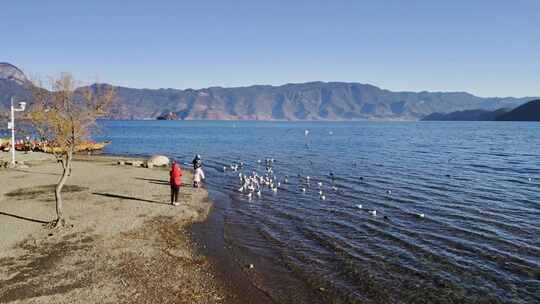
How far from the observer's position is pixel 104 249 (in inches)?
622

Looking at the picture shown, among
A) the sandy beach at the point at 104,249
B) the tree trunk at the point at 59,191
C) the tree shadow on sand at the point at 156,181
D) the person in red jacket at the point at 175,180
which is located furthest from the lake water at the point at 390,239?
the tree trunk at the point at 59,191

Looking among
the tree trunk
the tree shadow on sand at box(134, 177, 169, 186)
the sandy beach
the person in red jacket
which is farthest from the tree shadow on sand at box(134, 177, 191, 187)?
the tree trunk

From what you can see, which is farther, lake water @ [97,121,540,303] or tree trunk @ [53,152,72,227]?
tree trunk @ [53,152,72,227]

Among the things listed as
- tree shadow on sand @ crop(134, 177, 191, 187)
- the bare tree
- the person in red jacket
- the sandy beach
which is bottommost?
tree shadow on sand @ crop(134, 177, 191, 187)

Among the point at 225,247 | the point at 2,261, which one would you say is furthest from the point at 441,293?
the point at 2,261

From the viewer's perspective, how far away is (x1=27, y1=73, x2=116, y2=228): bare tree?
17.3m

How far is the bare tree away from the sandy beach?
2206mm

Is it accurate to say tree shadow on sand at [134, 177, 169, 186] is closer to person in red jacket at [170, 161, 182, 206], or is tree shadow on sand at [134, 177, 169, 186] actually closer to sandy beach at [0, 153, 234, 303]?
sandy beach at [0, 153, 234, 303]

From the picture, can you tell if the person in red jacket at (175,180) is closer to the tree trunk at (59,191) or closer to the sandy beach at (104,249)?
the sandy beach at (104,249)

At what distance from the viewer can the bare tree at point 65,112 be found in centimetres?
1731

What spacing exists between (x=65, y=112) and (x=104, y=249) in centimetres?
606

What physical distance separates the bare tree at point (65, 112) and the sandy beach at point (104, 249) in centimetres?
221

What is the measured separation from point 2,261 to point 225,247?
25.7 ft

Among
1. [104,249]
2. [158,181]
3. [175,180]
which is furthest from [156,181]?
[104,249]
